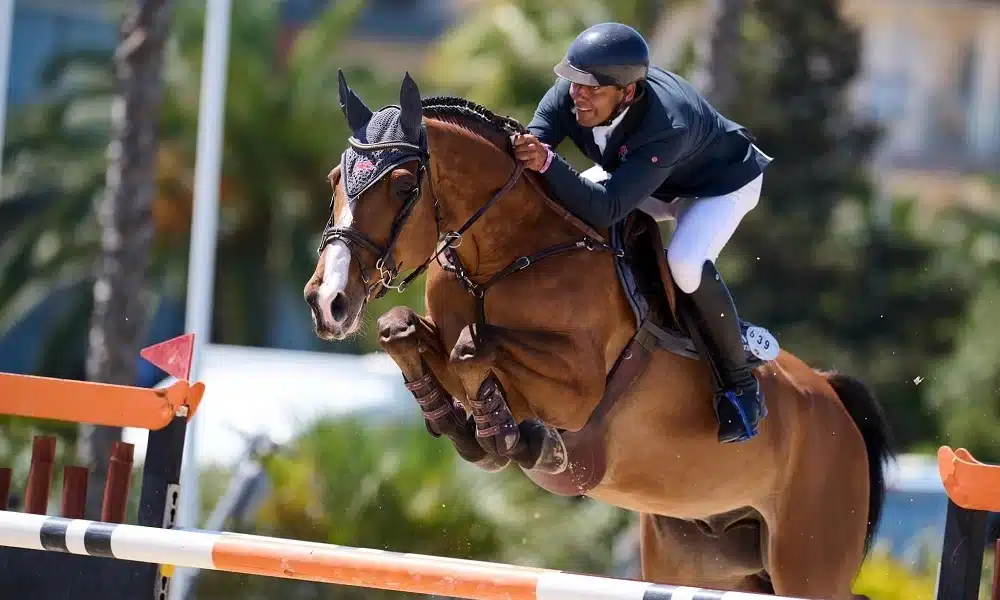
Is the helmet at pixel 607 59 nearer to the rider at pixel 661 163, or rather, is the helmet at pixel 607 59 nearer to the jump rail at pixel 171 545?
the rider at pixel 661 163

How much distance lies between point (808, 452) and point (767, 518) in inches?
13.3

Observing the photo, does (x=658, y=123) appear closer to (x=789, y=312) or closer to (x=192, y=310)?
(x=192, y=310)

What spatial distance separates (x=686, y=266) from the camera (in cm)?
494

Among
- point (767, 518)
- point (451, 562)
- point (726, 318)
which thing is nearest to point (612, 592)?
point (451, 562)

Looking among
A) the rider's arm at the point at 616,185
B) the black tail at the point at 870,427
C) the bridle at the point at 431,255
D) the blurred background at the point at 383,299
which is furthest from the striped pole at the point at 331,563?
the blurred background at the point at 383,299

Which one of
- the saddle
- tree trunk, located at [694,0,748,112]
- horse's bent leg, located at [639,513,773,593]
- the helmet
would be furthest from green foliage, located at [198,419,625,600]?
the helmet

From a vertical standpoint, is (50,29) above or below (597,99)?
above

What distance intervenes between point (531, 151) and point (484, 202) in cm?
24

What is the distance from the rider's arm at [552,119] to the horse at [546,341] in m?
0.24

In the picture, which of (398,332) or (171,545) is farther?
(398,332)

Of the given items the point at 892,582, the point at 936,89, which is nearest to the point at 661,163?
the point at 892,582

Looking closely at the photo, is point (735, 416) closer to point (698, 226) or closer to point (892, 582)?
point (698, 226)

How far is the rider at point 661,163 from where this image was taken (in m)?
4.57

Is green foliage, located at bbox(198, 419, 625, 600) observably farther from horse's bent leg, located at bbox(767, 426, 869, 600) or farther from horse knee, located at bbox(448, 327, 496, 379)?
horse knee, located at bbox(448, 327, 496, 379)
